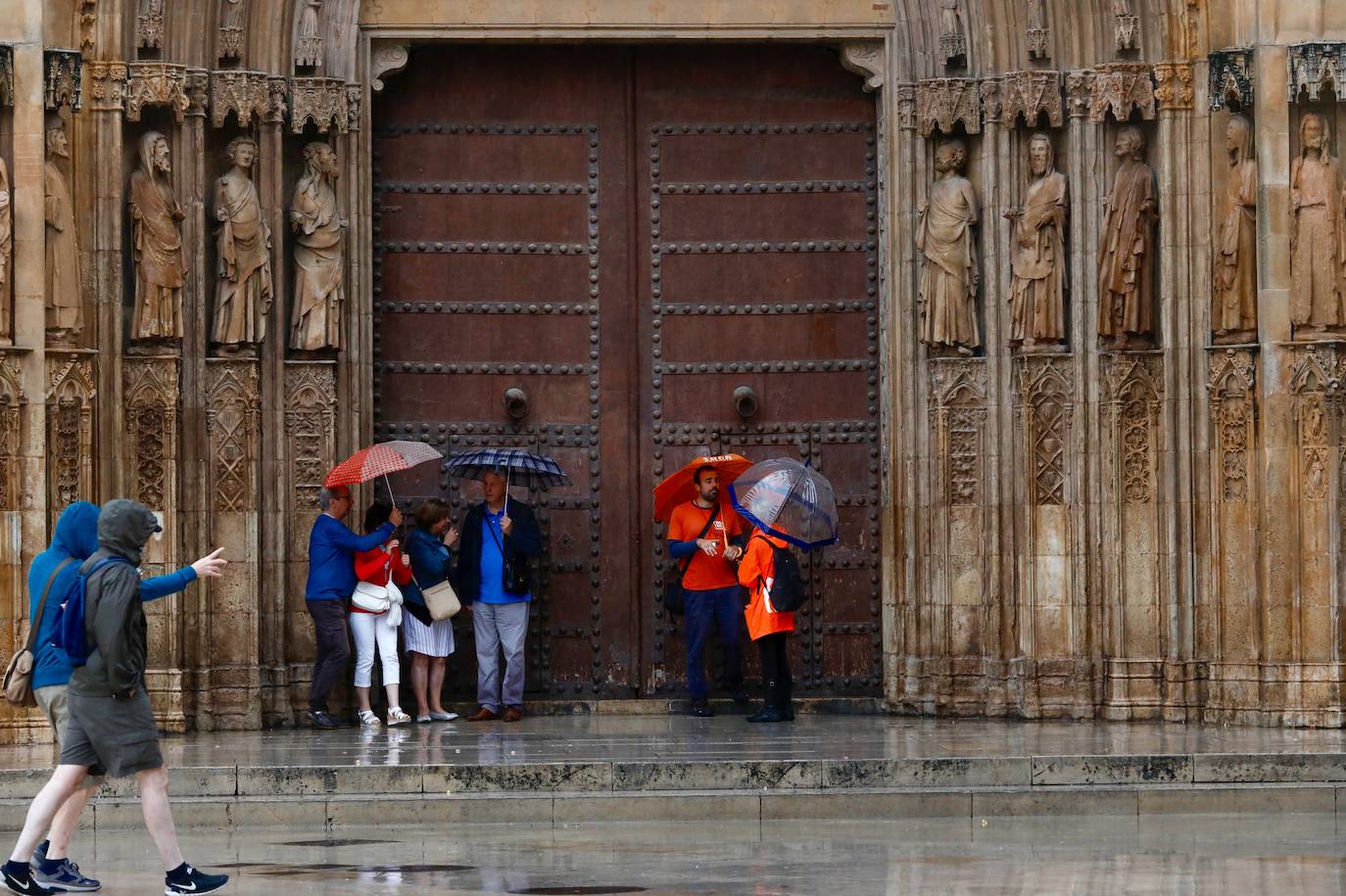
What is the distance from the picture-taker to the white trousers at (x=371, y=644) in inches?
723

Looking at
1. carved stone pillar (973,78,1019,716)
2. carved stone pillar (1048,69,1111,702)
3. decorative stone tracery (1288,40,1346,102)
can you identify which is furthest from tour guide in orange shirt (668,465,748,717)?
decorative stone tracery (1288,40,1346,102)

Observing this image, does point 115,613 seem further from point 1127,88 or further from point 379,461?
point 1127,88

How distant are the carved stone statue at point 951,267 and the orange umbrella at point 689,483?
1.70 m

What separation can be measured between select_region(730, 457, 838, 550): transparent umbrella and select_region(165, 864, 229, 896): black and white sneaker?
666cm

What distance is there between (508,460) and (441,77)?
318 cm

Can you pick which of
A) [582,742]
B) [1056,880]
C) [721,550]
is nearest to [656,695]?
[721,550]

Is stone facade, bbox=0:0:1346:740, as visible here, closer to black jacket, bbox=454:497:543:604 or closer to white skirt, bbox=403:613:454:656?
white skirt, bbox=403:613:454:656

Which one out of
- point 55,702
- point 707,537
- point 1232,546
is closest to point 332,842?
point 55,702

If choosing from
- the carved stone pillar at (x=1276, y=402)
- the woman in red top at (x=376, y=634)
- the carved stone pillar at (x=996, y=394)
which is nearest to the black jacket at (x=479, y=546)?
the woman in red top at (x=376, y=634)

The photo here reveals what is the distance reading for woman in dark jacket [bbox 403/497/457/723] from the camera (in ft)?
60.5

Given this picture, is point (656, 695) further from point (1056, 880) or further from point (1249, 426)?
point (1056, 880)

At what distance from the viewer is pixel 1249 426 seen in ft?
58.1

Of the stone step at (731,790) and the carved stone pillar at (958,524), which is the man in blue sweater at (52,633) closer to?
the stone step at (731,790)

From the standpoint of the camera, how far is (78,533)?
12.4 meters
